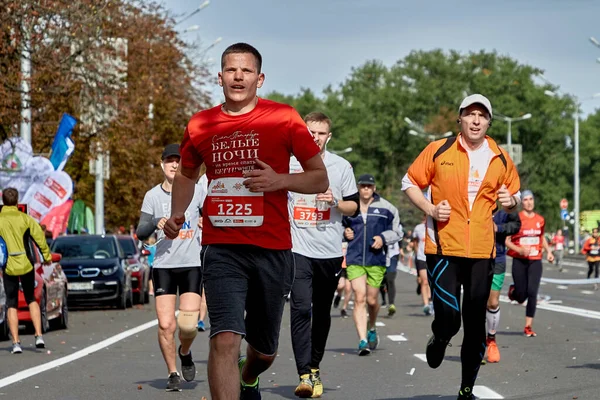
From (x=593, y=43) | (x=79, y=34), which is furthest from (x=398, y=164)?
(x=79, y=34)

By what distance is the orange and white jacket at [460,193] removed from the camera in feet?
30.5

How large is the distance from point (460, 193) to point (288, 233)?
7.60ft

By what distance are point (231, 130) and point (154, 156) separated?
1478 inches

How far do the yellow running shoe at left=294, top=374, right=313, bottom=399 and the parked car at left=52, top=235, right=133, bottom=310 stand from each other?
16161mm

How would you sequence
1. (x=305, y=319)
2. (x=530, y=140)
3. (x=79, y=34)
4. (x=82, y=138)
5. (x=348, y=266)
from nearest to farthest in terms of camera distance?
(x=305, y=319), (x=348, y=266), (x=79, y=34), (x=82, y=138), (x=530, y=140)

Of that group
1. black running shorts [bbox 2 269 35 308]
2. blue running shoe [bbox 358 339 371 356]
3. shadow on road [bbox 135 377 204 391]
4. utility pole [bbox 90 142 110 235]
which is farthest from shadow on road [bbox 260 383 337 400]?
utility pole [bbox 90 142 110 235]

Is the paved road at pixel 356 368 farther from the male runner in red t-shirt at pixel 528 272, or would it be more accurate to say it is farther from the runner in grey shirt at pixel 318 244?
the runner in grey shirt at pixel 318 244

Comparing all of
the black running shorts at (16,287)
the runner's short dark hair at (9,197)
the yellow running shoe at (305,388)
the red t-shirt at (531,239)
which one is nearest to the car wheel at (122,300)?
the black running shorts at (16,287)

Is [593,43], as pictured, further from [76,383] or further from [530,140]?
[76,383]

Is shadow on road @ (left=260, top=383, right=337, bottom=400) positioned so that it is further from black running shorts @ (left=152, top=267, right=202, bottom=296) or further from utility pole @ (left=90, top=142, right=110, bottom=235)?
utility pole @ (left=90, top=142, right=110, bottom=235)

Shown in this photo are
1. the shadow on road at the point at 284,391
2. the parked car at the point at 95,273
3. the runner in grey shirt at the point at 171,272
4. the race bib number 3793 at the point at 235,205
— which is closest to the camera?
the race bib number 3793 at the point at 235,205

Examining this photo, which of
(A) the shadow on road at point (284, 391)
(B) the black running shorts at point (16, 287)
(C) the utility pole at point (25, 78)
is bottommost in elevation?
(A) the shadow on road at point (284, 391)

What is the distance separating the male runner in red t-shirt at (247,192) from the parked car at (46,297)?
10017mm

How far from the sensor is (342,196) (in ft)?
36.0
